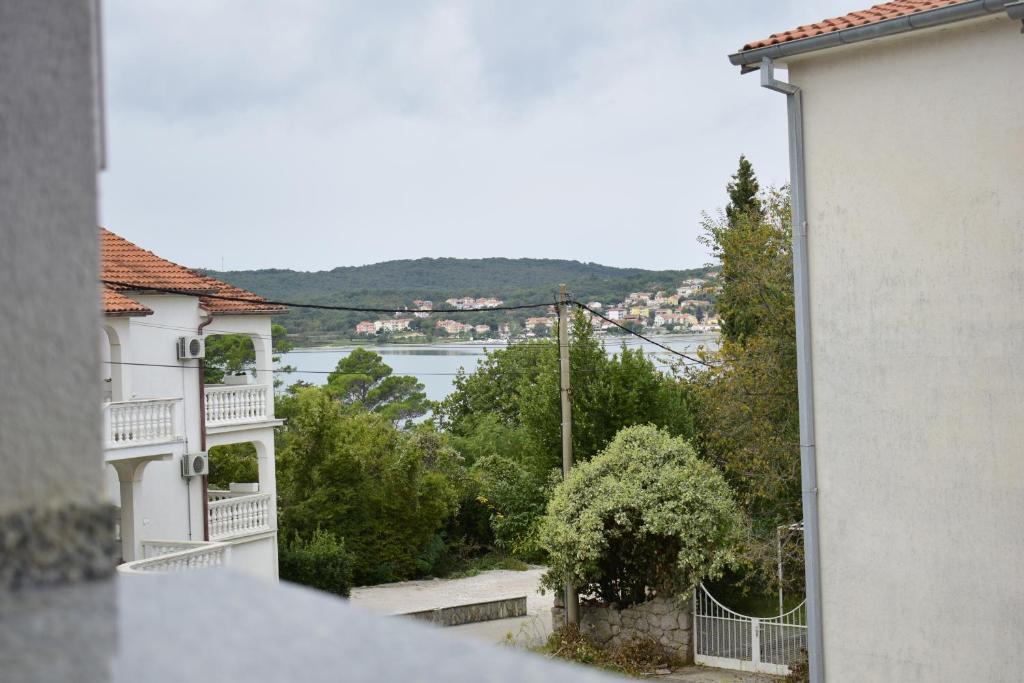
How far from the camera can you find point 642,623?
63.5 ft

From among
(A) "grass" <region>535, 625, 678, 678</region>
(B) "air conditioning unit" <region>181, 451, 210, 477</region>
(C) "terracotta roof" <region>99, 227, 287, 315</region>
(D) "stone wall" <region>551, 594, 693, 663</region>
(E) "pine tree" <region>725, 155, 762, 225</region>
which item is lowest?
(A) "grass" <region>535, 625, 678, 678</region>

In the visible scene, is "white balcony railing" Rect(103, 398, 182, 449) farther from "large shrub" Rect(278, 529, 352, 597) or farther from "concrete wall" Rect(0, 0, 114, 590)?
"concrete wall" Rect(0, 0, 114, 590)

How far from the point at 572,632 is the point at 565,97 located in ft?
93.9

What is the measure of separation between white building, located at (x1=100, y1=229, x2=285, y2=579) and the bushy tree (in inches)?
222

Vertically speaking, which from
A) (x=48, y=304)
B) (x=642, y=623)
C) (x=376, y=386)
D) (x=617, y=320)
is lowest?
(x=642, y=623)

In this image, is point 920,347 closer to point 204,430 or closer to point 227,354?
point 204,430

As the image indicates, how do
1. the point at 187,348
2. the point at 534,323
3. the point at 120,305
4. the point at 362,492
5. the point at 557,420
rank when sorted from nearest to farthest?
the point at 120,305
the point at 187,348
the point at 557,420
the point at 362,492
the point at 534,323

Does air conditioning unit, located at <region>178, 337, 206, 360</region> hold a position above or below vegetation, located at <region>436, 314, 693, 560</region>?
above

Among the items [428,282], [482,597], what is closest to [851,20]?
[482,597]

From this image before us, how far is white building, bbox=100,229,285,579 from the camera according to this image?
59.7 ft

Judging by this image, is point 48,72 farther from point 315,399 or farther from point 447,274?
point 447,274

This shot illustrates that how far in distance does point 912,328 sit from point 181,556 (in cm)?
1135

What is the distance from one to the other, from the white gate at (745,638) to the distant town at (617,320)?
10.2 m

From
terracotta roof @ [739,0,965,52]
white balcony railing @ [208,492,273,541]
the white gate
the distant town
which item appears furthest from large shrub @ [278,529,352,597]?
terracotta roof @ [739,0,965,52]
